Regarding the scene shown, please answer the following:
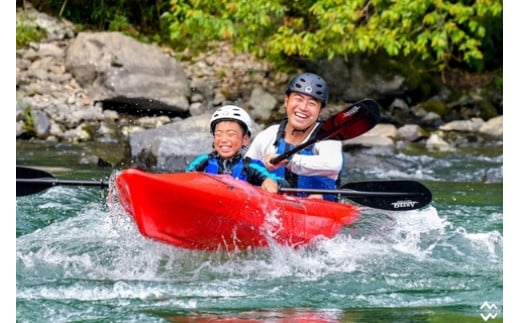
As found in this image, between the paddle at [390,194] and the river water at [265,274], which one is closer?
the river water at [265,274]

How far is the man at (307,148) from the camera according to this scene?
20.7ft

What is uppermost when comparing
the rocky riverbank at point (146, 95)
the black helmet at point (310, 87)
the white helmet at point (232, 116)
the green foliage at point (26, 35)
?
the green foliage at point (26, 35)

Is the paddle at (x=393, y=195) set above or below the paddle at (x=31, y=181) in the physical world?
below

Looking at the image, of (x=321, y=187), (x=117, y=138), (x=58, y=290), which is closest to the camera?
(x=58, y=290)

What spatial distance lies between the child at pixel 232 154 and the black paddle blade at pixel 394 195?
59 cm

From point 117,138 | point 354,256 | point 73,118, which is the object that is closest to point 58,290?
point 354,256

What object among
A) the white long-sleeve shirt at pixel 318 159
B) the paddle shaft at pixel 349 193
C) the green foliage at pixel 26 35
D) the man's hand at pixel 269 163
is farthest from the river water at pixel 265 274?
the green foliage at pixel 26 35

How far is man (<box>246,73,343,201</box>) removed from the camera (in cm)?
631

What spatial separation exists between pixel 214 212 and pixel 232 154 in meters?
0.58

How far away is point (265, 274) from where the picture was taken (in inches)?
213

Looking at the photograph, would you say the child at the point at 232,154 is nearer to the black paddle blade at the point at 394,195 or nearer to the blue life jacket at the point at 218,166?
the blue life jacket at the point at 218,166

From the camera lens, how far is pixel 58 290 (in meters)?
4.93
